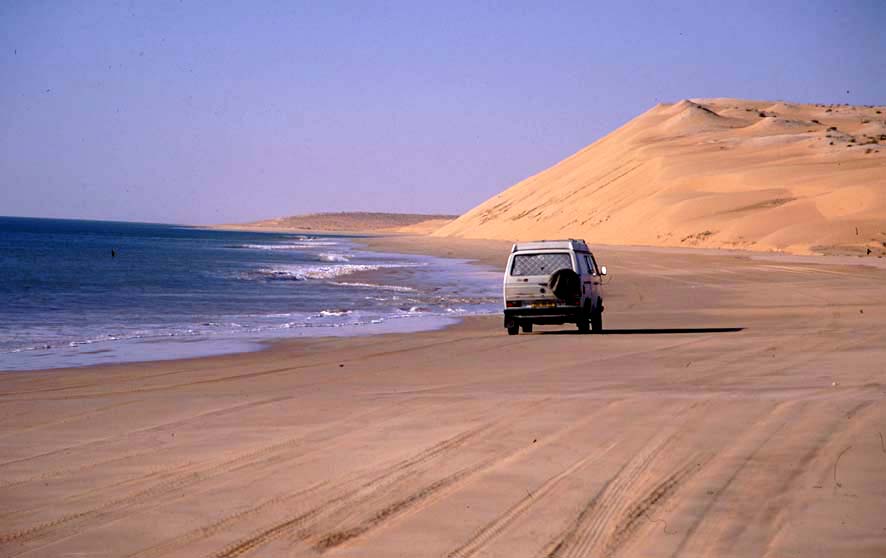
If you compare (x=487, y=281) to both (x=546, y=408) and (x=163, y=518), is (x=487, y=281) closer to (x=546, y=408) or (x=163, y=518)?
(x=546, y=408)

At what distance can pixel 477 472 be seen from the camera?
25.2 feet

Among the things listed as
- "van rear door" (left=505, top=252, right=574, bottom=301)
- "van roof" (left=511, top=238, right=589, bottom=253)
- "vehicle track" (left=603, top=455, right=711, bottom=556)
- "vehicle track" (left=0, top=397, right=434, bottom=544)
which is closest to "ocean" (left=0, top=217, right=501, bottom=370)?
"van rear door" (left=505, top=252, right=574, bottom=301)

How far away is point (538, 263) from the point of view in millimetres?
20734

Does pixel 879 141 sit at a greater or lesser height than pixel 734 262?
greater

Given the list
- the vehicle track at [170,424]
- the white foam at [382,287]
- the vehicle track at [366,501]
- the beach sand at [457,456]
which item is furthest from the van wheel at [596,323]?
the white foam at [382,287]

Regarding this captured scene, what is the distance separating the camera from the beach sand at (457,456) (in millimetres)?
6176

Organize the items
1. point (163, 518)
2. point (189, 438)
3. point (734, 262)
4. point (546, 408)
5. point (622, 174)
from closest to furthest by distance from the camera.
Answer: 1. point (163, 518)
2. point (189, 438)
3. point (546, 408)
4. point (734, 262)
5. point (622, 174)

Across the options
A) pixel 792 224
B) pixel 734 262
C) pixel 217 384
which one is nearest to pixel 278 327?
pixel 217 384

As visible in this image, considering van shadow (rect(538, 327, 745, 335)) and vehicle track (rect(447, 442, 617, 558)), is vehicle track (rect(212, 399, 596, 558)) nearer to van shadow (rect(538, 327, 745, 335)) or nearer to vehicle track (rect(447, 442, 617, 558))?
vehicle track (rect(447, 442, 617, 558))

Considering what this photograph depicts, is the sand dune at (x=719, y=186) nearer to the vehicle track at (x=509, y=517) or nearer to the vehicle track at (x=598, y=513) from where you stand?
the vehicle track at (x=598, y=513)

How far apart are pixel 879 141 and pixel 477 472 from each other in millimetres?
92614

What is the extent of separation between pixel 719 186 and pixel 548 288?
63931mm

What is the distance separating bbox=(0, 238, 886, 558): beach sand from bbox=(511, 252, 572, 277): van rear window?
14.5 feet

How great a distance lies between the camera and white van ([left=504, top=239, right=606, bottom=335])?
65.7 feet
